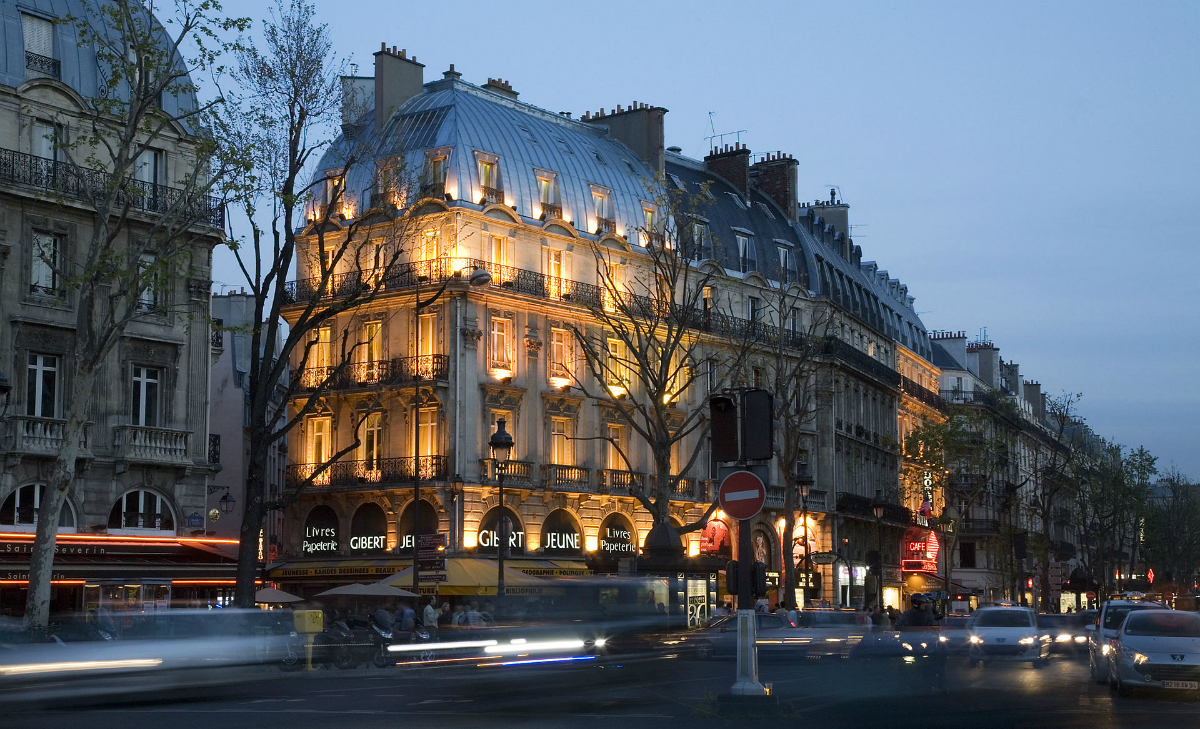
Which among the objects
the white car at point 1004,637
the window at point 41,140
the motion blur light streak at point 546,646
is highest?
the window at point 41,140

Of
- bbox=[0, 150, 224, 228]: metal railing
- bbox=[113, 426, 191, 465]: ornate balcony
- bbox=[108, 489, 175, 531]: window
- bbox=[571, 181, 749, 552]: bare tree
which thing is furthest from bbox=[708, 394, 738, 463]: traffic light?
bbox=[571, 181, 749, 552]: bare tree

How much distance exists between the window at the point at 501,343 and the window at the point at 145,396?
46.5 ft

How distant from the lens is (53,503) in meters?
28.2

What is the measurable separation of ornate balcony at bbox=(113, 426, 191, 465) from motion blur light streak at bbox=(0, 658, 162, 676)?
865 inches

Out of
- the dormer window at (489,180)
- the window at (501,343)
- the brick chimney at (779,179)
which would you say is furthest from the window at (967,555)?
the dormer window at (489,180)

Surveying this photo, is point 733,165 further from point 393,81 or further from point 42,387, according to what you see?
point 42,387

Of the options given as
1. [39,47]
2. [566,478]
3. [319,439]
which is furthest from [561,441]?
[39,47]

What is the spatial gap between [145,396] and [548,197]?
19018mm

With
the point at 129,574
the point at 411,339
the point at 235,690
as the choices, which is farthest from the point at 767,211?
the point at 235,690

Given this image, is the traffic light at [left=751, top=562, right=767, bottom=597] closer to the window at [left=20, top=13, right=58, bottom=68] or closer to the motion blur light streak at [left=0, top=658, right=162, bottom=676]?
the motion blur light streak at [left=0, top=658, right=162, bottom=676]

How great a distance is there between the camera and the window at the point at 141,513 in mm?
36594

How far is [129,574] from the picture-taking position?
115ft

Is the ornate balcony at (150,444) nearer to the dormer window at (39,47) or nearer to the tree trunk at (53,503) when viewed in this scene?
the tree trunk at (53,503)

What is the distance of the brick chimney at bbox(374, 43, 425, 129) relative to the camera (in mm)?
53969
